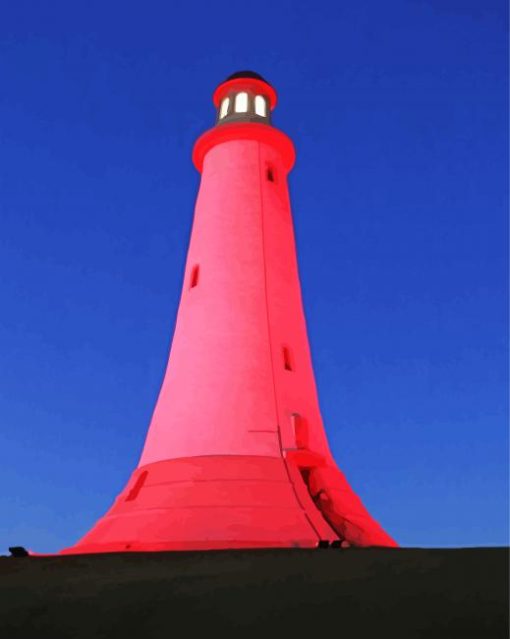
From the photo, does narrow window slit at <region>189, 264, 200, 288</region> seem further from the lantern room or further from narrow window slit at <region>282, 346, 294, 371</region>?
the lantern room

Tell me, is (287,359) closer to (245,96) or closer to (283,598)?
(245,96)

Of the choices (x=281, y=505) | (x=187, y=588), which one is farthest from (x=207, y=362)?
(x=187, y=588)

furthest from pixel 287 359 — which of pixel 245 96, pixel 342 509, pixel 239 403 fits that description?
pixel 245 96

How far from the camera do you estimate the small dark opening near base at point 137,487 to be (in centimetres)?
1377

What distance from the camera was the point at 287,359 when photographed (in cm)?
1507

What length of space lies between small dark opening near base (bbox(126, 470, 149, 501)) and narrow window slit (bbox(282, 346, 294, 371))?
3794 millimetres

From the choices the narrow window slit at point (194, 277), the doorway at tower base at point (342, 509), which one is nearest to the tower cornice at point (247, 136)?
the narrow window slit at point (194, 277)

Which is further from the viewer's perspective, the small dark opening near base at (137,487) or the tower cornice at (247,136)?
the tower cornice at (247,136)

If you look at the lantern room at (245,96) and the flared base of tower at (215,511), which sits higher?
the lantern room at (245,96)

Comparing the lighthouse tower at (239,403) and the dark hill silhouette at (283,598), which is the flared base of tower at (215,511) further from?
A: the dark hill silhouette at (283,598)

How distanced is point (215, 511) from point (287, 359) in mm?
4123

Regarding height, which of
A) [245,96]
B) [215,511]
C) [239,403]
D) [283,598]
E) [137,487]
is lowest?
[283,598]

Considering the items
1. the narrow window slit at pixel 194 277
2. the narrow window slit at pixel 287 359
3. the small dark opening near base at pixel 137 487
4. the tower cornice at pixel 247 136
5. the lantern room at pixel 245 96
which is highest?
the lantern room at pixel 245 96

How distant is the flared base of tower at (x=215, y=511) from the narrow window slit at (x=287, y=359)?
7.91 ft
